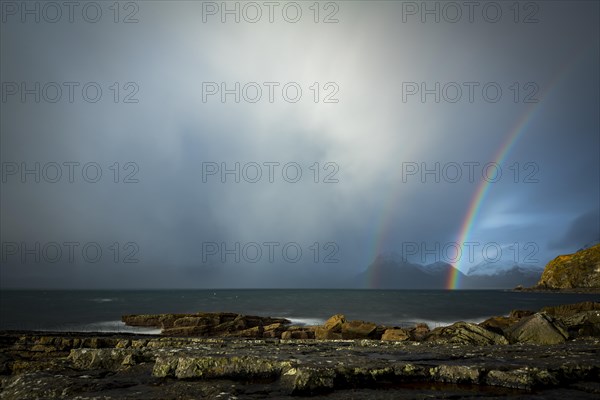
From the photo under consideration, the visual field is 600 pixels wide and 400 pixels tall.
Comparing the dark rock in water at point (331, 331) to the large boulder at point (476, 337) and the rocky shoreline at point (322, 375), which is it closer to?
the large boulder at point (476, 337)

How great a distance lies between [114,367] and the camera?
1390cm

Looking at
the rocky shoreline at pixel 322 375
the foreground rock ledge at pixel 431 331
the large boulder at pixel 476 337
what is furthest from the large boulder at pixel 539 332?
the rocky shoreline at pixel 322 375

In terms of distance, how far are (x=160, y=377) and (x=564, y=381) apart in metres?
10.6

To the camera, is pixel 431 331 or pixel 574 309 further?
pixel 574 309

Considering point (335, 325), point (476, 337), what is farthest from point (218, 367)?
point (335, 325)

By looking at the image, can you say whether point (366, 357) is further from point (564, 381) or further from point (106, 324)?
point (106, 324)

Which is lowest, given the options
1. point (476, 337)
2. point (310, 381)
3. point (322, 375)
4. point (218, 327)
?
point (218, 327)

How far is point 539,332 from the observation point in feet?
70.4

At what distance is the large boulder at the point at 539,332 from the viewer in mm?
20688

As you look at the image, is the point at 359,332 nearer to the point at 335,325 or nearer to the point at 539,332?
the point at 335,325

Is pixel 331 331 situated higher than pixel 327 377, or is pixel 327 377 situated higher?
pixel 327 377

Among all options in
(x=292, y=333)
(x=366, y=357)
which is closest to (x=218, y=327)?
(x=292, y=333)

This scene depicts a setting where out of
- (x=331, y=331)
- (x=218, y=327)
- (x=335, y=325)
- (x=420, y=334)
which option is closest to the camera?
(x=420, y=334)

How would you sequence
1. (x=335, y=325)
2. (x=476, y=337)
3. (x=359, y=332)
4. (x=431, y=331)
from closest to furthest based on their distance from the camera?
(x=476, y=337)
(x=431, y=331)
(x=359, y=332)
(x=335, y=325)
